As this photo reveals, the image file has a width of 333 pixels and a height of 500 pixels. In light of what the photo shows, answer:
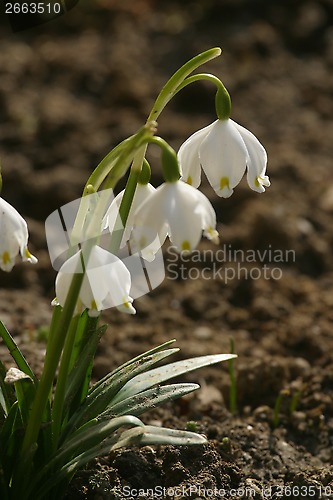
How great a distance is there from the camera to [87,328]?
6.20 feet

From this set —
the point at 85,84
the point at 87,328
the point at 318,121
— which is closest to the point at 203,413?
the point at 87,328

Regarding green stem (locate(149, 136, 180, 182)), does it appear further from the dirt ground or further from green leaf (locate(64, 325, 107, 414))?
the dirt ground

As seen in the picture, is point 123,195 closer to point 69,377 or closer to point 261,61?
point 69,377

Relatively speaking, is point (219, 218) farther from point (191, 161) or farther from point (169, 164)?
point (169, 164)

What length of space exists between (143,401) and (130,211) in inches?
16.4

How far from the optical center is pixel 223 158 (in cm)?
171

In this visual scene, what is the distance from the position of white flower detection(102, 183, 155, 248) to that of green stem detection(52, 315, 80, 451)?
0.67 feet

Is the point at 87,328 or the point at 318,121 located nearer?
the point at 87,328

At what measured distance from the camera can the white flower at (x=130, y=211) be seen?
5.74 feet

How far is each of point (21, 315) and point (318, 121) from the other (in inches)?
80.2

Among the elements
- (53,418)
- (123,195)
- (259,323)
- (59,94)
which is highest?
(123,195)

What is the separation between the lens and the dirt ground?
2189 millimetres

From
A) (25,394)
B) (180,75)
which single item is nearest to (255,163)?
(180,75)

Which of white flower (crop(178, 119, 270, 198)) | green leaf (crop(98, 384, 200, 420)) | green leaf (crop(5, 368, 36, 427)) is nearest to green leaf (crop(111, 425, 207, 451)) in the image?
green leaf (crop(98, 384, 200, 420))
